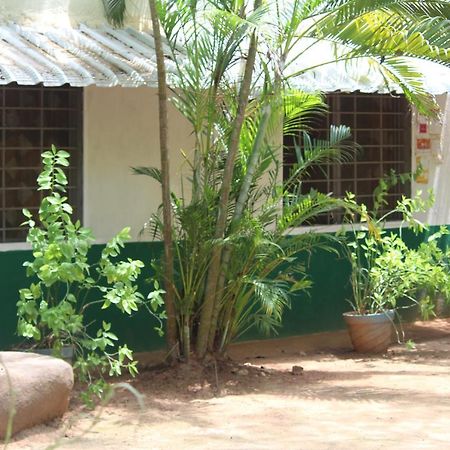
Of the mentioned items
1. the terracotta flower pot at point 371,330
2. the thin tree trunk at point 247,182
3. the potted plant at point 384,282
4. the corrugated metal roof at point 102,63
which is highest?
the corrugated metal roof at point 102,63

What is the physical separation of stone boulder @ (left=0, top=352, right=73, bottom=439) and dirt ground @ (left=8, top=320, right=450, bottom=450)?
95 mm

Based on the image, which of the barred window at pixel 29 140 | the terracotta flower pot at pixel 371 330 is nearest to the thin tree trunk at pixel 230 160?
the barred window at pixel 29 140

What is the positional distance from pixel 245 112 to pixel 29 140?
1.92m

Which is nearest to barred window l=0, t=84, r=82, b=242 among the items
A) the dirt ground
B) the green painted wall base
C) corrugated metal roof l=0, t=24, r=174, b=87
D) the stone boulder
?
the green painted wall base

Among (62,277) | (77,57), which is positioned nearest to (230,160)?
(77,57)

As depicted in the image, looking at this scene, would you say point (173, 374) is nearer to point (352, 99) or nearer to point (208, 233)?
point (208, 233)

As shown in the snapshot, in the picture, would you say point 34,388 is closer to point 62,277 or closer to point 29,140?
point 62,277

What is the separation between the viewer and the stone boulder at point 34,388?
18.1 ft

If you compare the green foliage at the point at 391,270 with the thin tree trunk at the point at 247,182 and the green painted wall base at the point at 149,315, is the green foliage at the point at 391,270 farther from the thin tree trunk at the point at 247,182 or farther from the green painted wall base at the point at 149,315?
the thin tree trunk at the point at 247,182

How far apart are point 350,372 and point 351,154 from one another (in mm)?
2646

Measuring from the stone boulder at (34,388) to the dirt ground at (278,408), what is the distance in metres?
0.09

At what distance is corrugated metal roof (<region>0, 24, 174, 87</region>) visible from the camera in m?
6.77

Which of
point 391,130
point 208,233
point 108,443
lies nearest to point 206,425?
point 108,443

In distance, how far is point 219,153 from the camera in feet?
24.1
